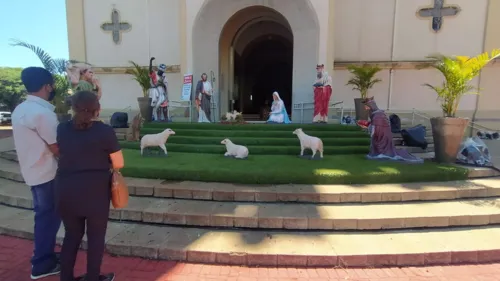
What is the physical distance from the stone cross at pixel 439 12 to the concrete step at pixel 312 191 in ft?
25.7

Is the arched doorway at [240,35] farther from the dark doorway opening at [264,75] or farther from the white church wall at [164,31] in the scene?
the dark doorway opening at [264,75]

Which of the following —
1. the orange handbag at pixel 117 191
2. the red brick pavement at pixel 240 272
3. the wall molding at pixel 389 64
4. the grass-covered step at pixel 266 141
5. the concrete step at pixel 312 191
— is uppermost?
the wall molding at pixel 389 64

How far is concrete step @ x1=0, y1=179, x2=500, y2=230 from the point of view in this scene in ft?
13.1

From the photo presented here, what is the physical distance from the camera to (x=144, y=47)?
39.7 ft

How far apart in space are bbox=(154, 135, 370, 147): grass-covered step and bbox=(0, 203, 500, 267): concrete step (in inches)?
150

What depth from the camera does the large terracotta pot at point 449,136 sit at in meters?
6.25

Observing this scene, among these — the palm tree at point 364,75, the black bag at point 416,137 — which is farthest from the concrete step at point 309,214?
the palm tree at point 364,75

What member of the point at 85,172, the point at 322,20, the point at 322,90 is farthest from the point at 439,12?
the point at 85,172

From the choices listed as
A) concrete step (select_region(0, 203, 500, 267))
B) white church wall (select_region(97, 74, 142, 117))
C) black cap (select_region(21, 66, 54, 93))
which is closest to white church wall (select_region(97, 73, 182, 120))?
white church wall (select_region(97, 74, 142, 117))

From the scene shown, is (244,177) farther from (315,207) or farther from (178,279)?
(178,279)

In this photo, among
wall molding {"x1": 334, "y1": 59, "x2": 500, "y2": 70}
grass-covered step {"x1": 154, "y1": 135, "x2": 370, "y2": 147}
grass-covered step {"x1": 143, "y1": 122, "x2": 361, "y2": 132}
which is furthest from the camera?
wall molding {"x1": 334, "y1": 59, "x2": 500, "y2": 70}

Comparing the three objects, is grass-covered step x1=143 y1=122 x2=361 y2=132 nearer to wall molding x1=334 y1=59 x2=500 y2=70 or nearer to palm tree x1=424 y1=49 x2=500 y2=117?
palm tree x1=424 y1=49 x2=500 y2=117

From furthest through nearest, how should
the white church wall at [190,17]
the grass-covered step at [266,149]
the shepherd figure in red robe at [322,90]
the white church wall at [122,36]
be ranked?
1. the white church wall at [122,36]
2. the white church wall at [190,17]
3. the shepherd figure in red robe at [322,90]
4. the grass-covered step at [266,149]

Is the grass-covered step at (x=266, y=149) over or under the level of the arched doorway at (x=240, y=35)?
under
